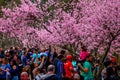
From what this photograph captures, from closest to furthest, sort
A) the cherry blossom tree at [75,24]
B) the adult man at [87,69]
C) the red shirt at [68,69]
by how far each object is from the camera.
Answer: the red shirt at [68,69] → the adult man at [87,69] → the cherry blossom tree at [75,24]

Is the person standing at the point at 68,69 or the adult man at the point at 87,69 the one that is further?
the adult man at the point at 87,69

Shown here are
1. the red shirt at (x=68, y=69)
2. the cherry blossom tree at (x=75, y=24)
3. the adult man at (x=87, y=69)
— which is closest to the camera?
the red shirt at (x=68, y=69)

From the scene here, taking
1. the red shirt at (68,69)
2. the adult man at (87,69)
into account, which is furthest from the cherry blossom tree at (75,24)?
the red shirt at (68,69)

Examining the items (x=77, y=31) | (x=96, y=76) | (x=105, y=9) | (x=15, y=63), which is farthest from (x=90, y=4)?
(x=15, y=63)

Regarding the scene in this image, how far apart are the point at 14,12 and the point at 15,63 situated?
8239 mm

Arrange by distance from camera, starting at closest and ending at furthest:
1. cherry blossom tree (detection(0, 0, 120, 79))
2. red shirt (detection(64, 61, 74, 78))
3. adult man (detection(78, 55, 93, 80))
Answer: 1. red shirt (detection(64, 61, 74, 78))
2. adult man (detection(78, 55, 93, 80))
3. cherry blossom tree (detection(0, 0, 120, 79))

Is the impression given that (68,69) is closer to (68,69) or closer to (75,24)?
(68,69)

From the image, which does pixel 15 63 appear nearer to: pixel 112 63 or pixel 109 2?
pixel 112 63

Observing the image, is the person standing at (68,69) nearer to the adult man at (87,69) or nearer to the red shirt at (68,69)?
the red shirt at (68,69)

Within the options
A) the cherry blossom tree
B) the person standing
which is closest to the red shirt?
the person standing

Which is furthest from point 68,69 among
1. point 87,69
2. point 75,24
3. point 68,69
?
point 75,24

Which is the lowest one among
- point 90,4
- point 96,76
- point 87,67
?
point 96,76

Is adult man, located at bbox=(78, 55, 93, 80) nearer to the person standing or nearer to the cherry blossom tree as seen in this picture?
the person standing

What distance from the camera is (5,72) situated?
1254cm
